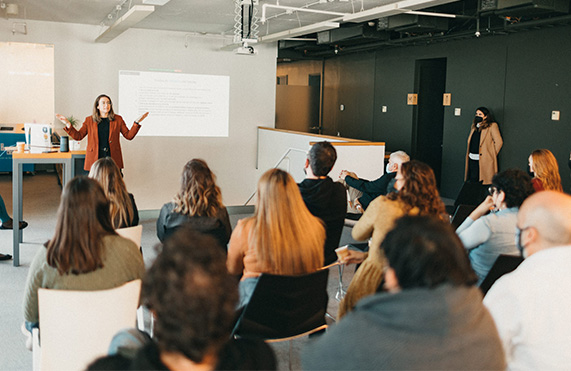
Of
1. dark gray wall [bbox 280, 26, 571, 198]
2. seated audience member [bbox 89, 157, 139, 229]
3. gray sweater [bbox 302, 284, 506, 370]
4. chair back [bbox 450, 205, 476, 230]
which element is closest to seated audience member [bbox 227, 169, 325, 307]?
seated audience member [bbox 89, 157, 139, 229]

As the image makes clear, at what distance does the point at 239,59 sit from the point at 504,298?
746cm

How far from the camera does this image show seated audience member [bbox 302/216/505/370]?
4.16 ft

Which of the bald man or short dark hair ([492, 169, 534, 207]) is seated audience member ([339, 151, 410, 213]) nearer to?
short dark hair ([492, 169, 534, 207])

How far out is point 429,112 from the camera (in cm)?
1080

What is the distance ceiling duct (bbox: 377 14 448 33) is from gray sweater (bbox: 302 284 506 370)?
724 cm

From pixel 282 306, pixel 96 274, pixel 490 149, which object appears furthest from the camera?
pixel 490 149

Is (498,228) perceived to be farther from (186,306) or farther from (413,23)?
(413,23)

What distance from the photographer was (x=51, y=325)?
7.02ft

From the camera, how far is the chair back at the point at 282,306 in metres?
2.58

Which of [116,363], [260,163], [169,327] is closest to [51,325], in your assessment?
[116,363]

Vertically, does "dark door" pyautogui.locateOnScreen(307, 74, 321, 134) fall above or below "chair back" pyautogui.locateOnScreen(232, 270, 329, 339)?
above

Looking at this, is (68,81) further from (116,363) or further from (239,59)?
(116,363)

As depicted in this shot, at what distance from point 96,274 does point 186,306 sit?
4.01 ft

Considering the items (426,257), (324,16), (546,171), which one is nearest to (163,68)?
(324,16)
